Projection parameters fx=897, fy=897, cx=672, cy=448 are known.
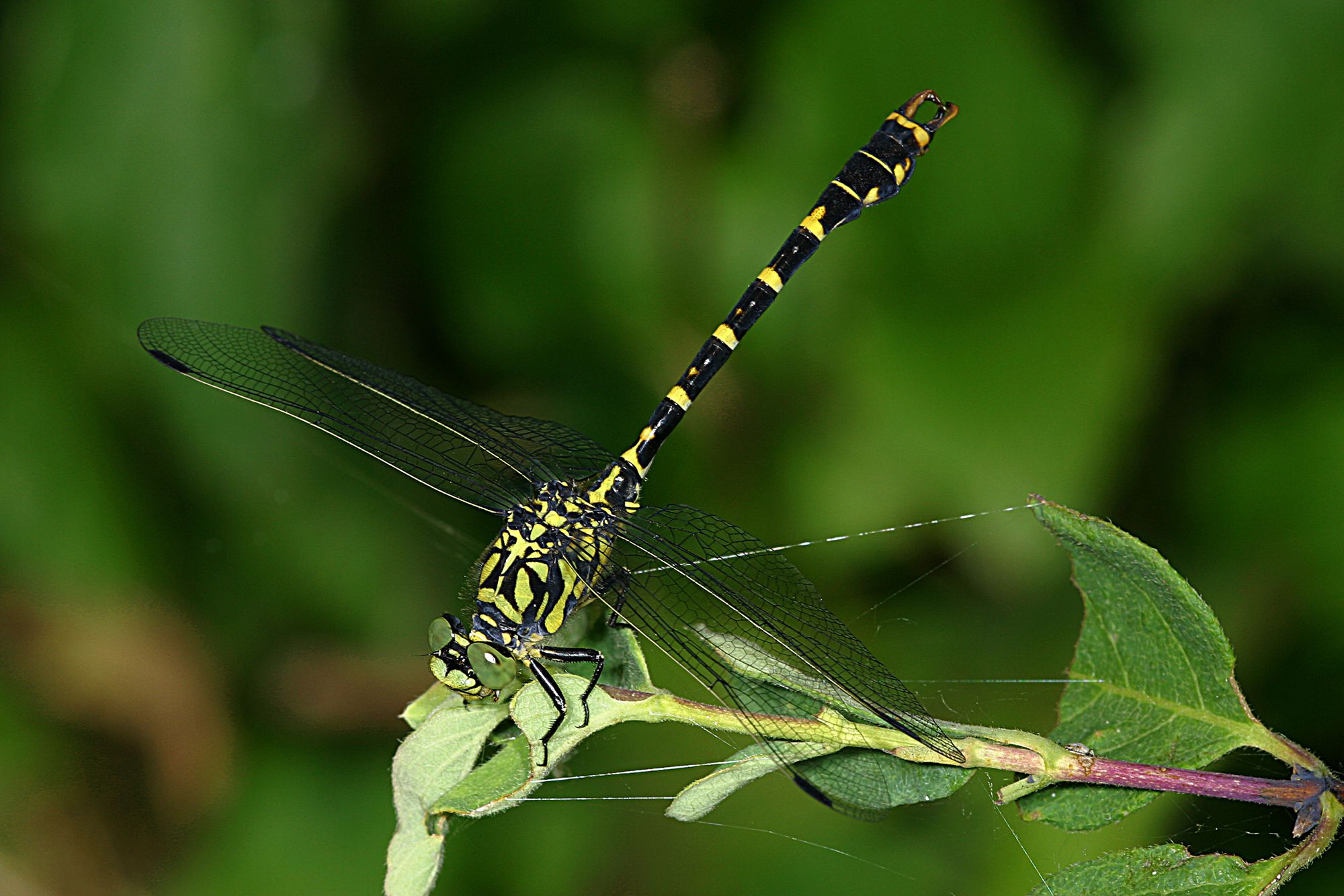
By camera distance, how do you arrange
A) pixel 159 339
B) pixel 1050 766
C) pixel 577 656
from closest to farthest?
1. pixel 1050 766
2. pixel 577 656
3. pixel 159 339

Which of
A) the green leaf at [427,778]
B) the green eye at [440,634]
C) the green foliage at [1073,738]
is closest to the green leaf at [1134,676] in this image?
the green foliage at [1073,738]

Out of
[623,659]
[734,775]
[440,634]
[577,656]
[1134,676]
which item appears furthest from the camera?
[440,634]

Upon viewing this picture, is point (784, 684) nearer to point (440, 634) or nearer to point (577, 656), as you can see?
point (577, 656)

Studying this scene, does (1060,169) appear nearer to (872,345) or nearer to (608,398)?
(872,345)

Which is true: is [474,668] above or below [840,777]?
below

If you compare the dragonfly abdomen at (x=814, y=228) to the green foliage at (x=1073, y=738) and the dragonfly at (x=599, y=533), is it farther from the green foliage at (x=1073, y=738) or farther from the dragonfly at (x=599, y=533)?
the green foliage at (x=1073, y=738)

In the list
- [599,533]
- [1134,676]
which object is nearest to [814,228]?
[599,533]

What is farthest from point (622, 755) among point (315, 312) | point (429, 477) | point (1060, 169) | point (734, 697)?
point (1060, 169)
